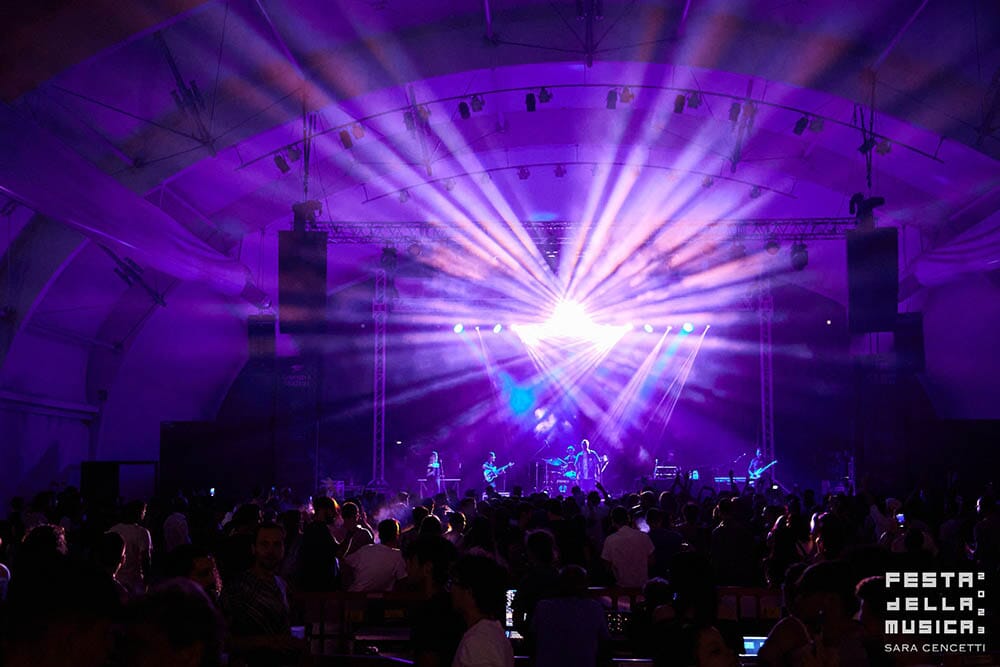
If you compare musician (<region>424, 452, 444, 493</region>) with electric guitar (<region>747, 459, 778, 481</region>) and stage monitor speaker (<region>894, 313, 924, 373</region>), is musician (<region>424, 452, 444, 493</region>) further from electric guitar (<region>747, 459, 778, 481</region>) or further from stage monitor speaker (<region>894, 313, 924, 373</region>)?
stage monitor speaker (<region>894, 313, 924, 373</region>)

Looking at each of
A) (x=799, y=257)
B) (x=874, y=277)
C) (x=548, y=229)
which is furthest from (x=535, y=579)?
(x=799, y=257)

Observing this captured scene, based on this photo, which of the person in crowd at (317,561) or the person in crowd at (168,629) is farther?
the person in crowd at (317,561)

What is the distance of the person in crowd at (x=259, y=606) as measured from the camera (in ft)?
13.5

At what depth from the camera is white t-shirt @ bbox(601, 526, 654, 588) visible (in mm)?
7609

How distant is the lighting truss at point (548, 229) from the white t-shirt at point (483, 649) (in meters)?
14.4

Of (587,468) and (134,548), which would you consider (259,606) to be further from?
(587,468)

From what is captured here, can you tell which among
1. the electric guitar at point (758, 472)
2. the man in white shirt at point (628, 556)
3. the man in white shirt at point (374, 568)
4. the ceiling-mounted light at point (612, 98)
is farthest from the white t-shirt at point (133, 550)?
the electric guitar at point (758, 472)

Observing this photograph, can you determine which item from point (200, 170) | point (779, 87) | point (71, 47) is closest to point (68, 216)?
point (71, 47)

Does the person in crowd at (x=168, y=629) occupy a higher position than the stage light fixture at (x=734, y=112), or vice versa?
the stage light fixture at (x=734, y=112)

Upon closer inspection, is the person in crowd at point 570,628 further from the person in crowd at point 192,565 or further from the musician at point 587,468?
the musician at point 587,468

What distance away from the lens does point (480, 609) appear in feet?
12.7

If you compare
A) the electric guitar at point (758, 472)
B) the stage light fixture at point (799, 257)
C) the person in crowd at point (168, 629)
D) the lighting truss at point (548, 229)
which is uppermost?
the lighting truss at point (548, 229)

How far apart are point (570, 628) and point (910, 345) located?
14779 millimetres

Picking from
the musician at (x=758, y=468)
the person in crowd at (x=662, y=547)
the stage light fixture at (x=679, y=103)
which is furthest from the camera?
the musician at (x=758, y=468)
